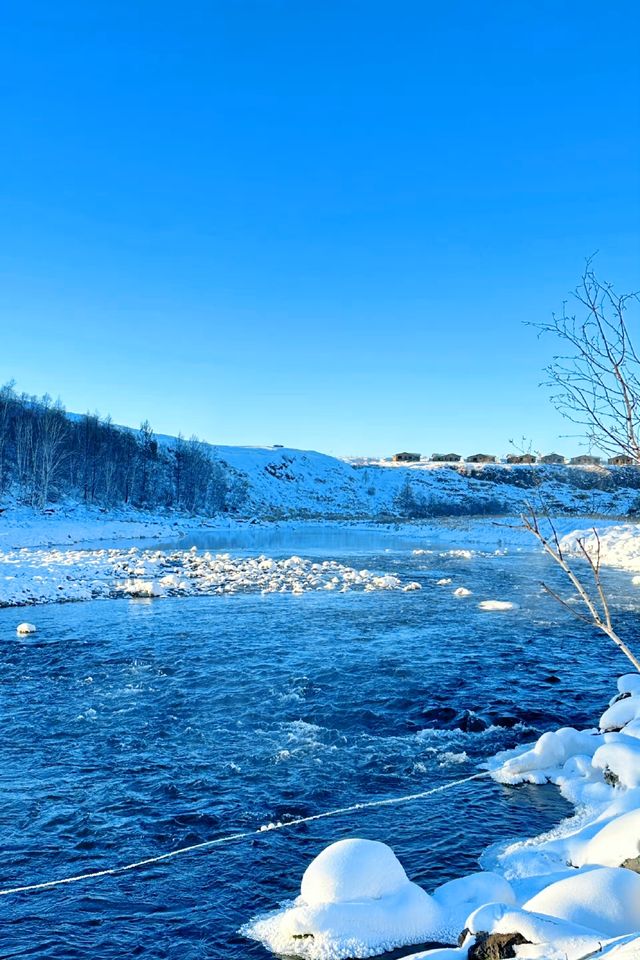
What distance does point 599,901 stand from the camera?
12.8 feet

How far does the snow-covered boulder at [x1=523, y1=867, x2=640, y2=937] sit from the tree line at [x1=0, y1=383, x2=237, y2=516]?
5733cm

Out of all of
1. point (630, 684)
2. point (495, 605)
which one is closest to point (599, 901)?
point (630, 684)

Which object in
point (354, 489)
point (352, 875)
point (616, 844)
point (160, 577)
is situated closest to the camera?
point (352, 875)

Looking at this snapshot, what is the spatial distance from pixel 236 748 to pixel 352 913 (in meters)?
4.00

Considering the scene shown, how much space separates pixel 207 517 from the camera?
74.7m

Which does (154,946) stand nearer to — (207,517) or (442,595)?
(442,595)

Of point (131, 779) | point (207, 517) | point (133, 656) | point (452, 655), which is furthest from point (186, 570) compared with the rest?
point (207, 517)

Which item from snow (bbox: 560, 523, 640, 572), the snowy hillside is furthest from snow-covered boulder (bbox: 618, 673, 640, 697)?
the snowy hillside

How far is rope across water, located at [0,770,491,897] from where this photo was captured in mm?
5340

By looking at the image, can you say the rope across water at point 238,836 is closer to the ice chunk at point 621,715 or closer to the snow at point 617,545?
the ice chunk at point 621,715

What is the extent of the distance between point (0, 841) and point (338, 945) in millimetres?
3568

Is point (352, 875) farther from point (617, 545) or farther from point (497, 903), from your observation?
point (617, 545)

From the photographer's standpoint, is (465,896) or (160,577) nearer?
(465,896)

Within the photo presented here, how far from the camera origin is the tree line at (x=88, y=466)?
60.7m
